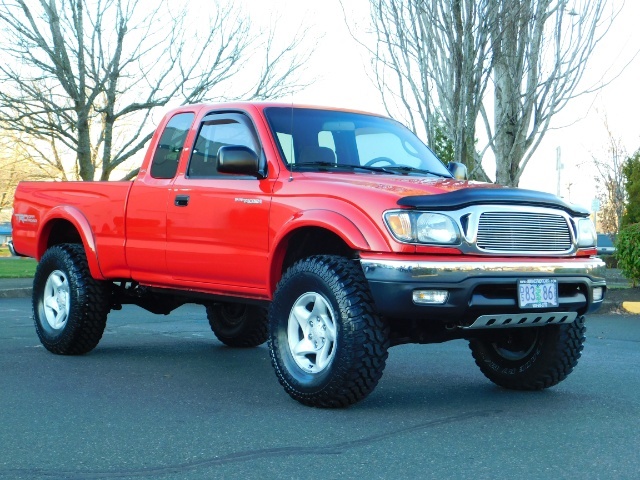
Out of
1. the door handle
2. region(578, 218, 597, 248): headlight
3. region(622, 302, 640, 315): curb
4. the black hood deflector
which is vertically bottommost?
region(622, 302, 640, 315): curb

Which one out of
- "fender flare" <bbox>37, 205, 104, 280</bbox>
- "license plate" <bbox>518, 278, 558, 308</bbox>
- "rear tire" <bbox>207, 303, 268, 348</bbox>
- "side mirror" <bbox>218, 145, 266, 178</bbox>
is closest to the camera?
"license plate" <bbox>518, 278, 558, 308</bbox>

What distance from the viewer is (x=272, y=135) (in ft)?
21.8

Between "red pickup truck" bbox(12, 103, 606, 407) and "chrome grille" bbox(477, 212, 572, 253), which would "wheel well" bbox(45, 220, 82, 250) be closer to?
"red pickup truck" bbox(12, 103, 606, 407)

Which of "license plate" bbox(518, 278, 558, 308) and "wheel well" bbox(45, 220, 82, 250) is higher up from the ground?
"wheel well" bbox(45, 220, 82, 250)

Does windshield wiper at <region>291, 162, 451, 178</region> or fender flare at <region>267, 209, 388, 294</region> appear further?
windshield wiper at <region>291, 162, 451, 178</region>

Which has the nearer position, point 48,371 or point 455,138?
point 48,371

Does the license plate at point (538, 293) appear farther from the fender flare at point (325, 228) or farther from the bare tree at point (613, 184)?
the bare tree at point (613, 184)

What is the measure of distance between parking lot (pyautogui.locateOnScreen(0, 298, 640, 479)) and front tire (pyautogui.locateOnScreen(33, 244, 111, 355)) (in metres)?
0.18

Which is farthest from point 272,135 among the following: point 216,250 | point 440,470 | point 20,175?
point 20,175

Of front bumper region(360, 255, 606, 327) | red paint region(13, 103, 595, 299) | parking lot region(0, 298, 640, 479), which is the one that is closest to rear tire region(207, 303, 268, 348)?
parking lot region(0, 298, 640, 479)

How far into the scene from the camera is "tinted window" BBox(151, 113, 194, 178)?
24.2 ft

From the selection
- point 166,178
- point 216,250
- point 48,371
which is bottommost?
point 48,371

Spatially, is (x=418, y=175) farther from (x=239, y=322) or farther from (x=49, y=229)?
(x=49, y=229)

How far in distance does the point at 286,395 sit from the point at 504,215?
1831mm
